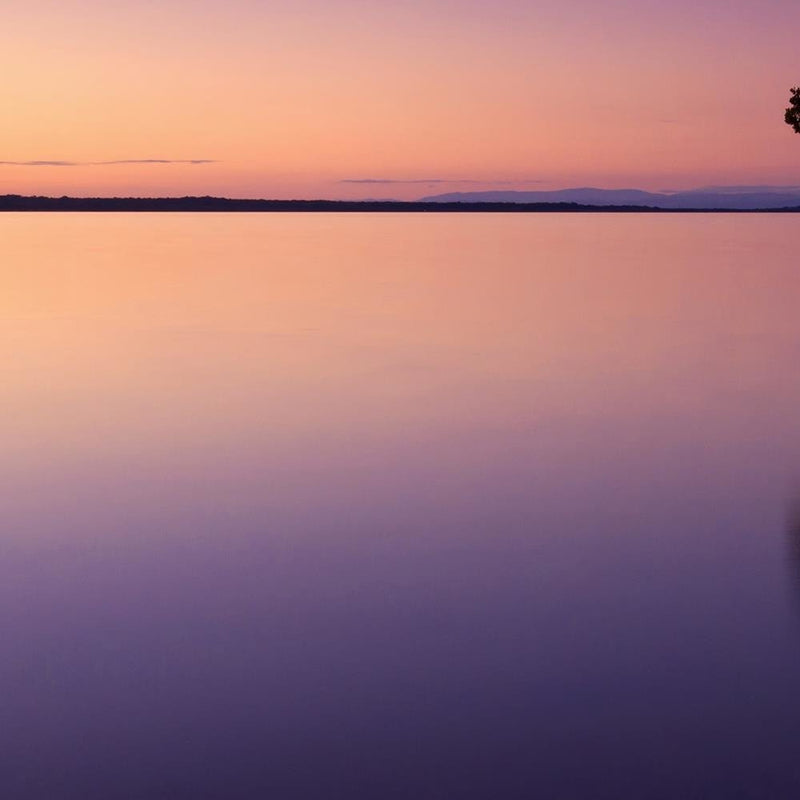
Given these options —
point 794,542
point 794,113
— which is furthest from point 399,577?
point 794,113

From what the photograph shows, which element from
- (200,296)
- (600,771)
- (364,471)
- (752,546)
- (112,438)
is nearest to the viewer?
(600,771)

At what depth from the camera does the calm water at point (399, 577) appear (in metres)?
4.38

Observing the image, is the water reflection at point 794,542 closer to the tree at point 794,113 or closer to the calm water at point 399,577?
the calm water at point 399,577

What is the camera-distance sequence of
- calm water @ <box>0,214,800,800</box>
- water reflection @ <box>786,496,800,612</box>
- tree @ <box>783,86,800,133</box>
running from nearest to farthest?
1. calm water @ <box>0,214,800,800</box>
2. water reflection @ <box>786,496,800,612</box>
3. tree @ <box>783,86,800,133</box>

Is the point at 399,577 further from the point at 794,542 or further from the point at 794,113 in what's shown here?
the point at 794,113

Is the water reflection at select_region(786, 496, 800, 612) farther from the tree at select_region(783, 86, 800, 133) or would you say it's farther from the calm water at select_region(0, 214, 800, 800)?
the tree at select_region(783, 86, 800, 133)

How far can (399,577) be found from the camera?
659 cm

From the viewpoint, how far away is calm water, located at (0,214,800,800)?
4.38 meters

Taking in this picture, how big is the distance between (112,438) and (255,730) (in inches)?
262

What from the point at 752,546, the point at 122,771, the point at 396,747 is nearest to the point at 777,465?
the point at 752,546

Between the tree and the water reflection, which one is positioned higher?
the tree

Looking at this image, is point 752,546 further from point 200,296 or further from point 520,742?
point 200,296

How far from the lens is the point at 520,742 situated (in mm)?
4465

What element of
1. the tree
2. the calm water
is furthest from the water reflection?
the tree
